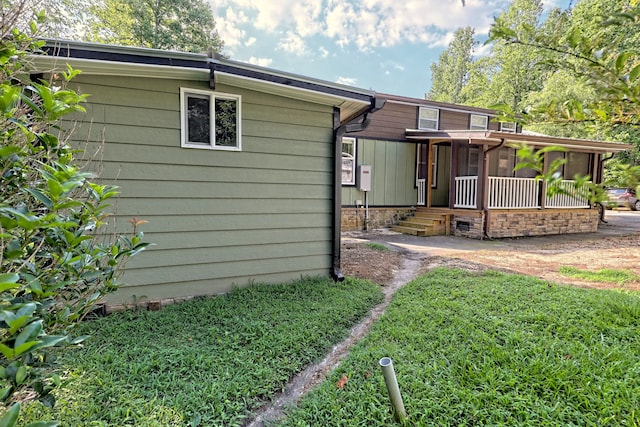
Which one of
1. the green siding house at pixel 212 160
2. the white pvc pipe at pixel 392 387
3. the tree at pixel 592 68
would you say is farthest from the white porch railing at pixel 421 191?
the tree at pixel 592 68

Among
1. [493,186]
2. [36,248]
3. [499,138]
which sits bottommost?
[36,248]

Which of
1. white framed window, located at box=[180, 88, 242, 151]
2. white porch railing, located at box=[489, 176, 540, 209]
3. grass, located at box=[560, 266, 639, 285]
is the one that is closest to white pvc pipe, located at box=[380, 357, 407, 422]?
white framed window, located at box=[180, 88, 242, 151]

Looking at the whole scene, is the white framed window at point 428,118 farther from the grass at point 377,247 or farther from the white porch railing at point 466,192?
the grass at point 377,247

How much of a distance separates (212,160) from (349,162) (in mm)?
6873

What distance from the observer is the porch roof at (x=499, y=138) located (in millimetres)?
8461

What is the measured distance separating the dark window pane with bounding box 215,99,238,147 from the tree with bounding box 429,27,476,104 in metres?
28.6

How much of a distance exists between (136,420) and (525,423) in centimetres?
248

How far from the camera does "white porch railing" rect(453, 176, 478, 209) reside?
32.1 feet

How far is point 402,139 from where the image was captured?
446 inches

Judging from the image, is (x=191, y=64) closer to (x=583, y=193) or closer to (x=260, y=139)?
(x=260, y=139)

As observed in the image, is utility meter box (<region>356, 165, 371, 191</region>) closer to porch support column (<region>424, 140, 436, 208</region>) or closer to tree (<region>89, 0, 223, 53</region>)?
porch support column (<region>424, 140, 436, 208</region>)

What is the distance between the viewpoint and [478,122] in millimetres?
13070

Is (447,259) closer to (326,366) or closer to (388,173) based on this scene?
(326,366)

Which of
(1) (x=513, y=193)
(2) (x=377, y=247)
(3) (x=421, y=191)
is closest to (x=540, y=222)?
(1) (x=513, y=193)
